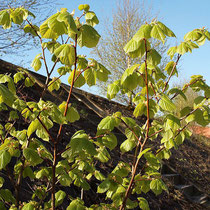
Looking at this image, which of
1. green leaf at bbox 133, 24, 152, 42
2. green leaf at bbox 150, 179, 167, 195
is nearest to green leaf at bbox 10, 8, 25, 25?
green leaf at bbox 133, 24, 152, 42

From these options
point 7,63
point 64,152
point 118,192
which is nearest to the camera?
point 64,152

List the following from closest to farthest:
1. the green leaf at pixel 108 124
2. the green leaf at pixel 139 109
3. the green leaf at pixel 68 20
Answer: the green leaf at pixel 68 20 < the green leaf at pixel 108 124 < the green leaf at pixel 139 109

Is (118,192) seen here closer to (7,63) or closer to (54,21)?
(54,21)

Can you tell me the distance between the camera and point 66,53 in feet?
4.34

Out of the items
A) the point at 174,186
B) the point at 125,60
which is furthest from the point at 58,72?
the point at 125,60

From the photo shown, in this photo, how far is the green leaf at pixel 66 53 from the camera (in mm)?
1325

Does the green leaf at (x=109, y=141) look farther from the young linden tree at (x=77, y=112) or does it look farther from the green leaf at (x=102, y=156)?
the green leaf at (x=102, y=156)

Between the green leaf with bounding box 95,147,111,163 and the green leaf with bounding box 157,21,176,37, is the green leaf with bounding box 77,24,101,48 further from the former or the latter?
the green leaf with bounding box 95,147,111,163

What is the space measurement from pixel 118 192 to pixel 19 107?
868 millimetres

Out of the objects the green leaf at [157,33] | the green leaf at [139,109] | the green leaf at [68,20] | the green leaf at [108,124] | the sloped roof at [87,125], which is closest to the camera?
the green leaf at [68,20]

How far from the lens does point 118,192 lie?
170 cm

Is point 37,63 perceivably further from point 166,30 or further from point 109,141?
point 166,30

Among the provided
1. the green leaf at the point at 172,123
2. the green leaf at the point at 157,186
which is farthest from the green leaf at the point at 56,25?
the green leaf at the point at 157,186

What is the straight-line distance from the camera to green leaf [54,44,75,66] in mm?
1325
